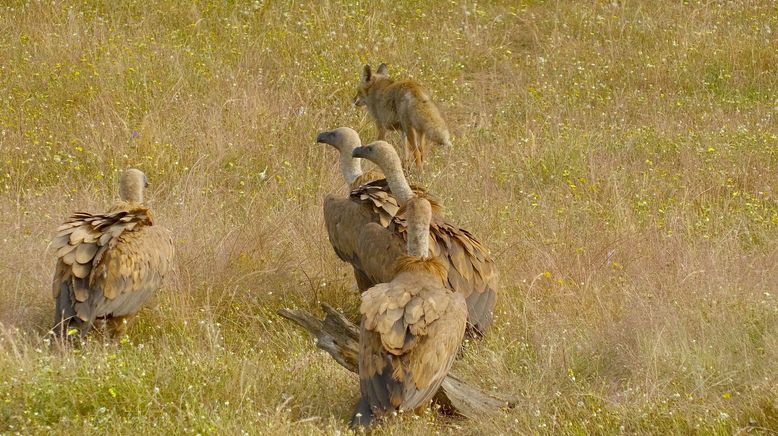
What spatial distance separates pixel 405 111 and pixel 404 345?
5.59m

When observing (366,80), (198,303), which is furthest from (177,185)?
(366,80)

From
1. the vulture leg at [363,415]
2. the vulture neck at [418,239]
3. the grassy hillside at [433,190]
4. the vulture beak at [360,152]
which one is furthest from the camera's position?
the vulture beak at [360,152]

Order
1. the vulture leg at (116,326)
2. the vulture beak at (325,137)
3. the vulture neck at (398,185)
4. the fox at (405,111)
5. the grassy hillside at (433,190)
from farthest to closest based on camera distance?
the fox at (405,111)
the vulture beak at (325,137)
the vulture neck at (398,185)
the vulture leg at (116,326)
the grassy hillside at (433,190)

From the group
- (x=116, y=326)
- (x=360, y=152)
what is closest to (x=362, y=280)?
(x=360, y=152)

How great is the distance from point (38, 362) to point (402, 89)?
5.63 metres

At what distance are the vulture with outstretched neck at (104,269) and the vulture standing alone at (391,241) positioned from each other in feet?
3.97

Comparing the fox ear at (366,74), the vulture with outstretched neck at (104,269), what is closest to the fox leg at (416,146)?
the fox ear at (366,74)

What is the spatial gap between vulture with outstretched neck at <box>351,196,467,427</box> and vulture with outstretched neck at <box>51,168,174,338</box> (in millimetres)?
1753

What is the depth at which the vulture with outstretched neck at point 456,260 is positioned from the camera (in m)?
7.15

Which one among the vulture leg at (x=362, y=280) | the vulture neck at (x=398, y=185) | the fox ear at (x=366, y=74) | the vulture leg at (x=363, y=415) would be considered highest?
the fox ear at (x=366, y=74)

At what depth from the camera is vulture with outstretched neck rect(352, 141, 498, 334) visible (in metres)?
7.15

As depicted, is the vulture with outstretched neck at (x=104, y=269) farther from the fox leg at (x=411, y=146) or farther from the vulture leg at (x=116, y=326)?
the fox leg at (x=411, y=146)

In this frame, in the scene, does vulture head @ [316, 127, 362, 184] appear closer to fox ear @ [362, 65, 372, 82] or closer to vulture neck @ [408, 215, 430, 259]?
fox ear @ [362, 65, 372, 82]

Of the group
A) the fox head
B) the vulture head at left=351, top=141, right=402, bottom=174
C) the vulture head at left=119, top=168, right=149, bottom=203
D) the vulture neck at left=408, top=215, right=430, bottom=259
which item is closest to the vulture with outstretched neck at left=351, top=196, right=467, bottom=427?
the vulture neck at left=408, top=215, right=430, bottom=259
